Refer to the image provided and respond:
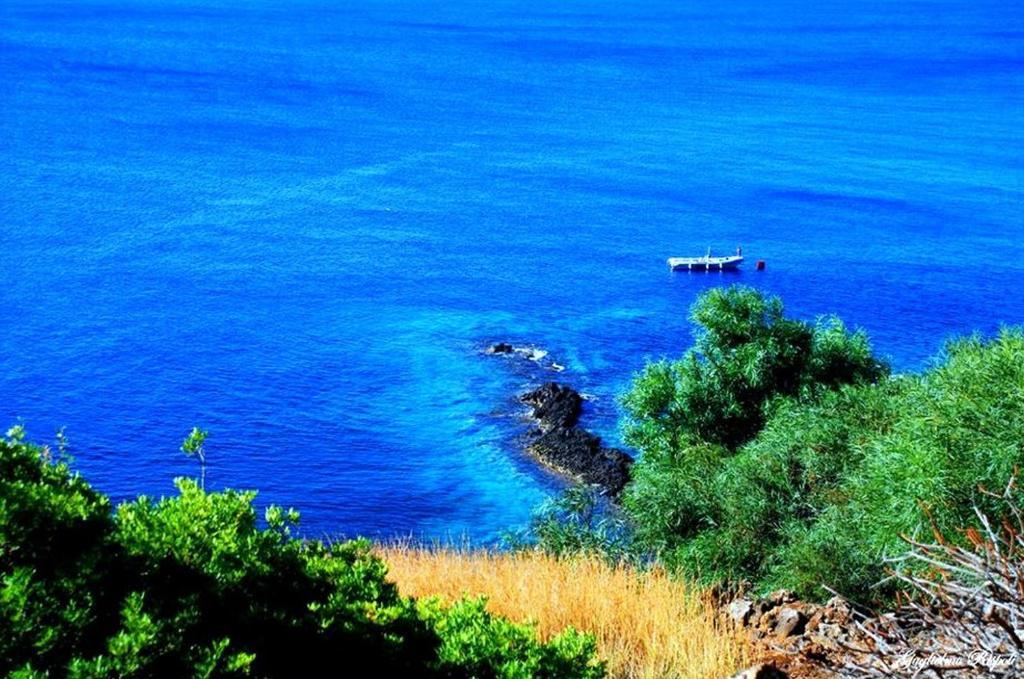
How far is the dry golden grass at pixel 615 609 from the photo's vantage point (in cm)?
1276

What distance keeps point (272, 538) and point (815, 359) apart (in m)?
30.7

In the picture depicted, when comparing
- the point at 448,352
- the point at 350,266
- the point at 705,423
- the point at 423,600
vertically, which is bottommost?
the point at 423,600

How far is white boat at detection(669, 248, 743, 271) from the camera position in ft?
267

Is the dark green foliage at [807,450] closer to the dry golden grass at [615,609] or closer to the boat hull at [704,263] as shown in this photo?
the dry golden grass at [615,609]

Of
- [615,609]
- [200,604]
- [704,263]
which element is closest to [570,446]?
[704,263]

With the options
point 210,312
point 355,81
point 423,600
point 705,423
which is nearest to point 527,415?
point 705,423

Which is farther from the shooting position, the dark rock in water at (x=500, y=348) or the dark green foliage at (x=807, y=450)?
the dark rock in water at (x=500, y=348)

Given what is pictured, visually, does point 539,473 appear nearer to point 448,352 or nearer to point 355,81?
point 448,352

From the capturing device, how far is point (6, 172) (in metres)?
95.8

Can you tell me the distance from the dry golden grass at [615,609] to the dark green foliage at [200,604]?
1.77m

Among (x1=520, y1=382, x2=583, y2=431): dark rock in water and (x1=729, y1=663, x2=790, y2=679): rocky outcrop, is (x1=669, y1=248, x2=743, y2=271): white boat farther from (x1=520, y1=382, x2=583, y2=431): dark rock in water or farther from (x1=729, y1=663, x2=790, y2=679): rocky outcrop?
(x1=729, y1=663, x2=790, y2=679): rocky outcrop

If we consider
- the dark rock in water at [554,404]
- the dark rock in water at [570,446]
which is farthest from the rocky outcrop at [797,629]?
the dark rock in water at [554,404]

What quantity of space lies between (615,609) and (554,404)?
43696 mm

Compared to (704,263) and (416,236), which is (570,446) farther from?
(416,236)
